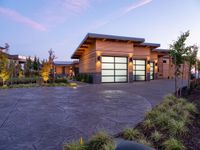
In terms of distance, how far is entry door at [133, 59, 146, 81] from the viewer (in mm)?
20952

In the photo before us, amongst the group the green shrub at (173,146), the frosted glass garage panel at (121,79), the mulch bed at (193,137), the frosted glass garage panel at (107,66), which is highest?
the frosted glass garage panel at (107,66)

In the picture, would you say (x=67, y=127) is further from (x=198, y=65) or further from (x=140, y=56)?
(x=140, y=56)

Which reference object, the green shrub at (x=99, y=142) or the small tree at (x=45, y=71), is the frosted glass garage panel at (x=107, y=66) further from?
the green shrub at (x=99, y=142)

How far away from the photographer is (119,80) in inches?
727

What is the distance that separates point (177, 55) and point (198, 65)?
410 centimetres

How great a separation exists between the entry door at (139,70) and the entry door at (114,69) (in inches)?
111

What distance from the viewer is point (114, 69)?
59.4 feet

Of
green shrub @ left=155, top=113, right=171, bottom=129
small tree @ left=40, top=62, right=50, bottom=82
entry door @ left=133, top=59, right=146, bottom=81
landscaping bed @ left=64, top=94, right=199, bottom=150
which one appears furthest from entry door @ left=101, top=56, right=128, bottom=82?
green shrub @ left=155, top=113, right=171, bottom=129

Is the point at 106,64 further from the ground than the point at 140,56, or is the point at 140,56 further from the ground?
the point at 140,56

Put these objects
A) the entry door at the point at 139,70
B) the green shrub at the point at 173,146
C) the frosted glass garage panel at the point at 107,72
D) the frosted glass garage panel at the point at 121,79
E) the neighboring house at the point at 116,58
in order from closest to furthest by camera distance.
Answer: the green shrub at the point at 173,146 < the neighboring house at the point at 116,58 < the frosted glass garage panel at the point at 107,72 < the frosted glass garage panel at the point at 121,79 < the entry door at the point at 139,70

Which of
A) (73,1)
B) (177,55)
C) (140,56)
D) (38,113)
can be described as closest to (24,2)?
(73,1)

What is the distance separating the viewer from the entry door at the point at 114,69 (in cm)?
1762

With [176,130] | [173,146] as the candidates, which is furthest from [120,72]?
[173,146]

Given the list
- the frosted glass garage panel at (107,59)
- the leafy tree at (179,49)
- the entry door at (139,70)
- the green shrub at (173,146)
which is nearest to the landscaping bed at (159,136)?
the green shrub at (173,146)
